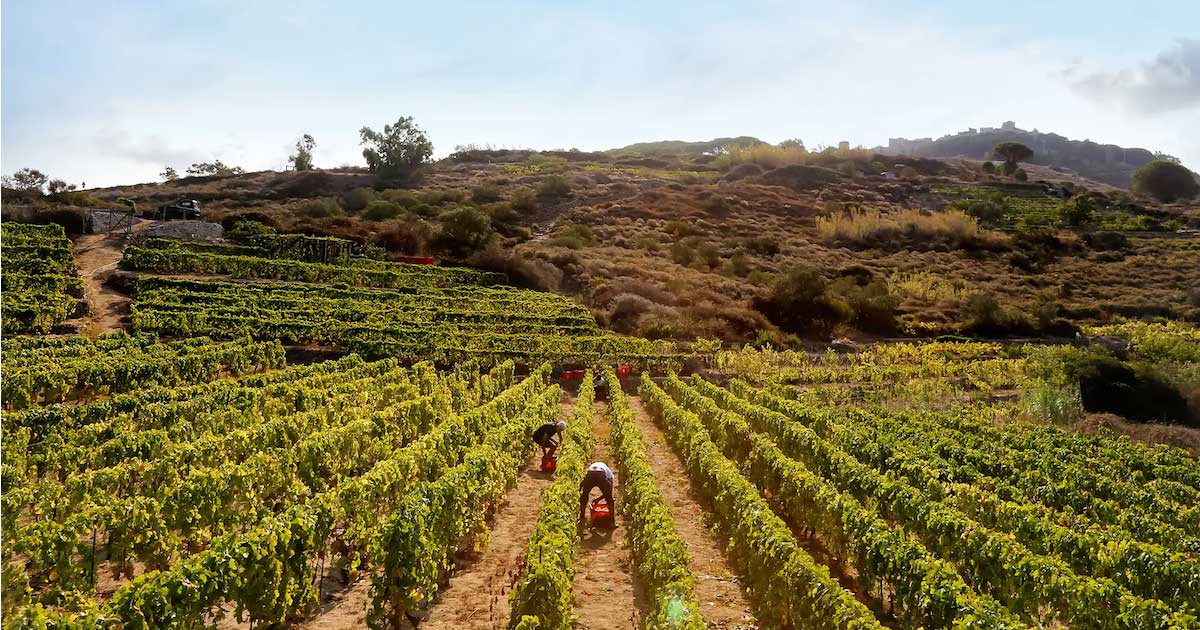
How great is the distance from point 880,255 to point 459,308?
168ft

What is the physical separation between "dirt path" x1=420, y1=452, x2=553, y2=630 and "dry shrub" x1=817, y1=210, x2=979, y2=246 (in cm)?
7041

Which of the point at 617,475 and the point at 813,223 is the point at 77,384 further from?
the point at 813,223

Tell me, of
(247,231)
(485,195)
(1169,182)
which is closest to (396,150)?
(485,195)

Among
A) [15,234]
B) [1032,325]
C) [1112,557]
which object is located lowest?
[1032,325]

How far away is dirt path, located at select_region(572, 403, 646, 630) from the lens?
9.48 meters

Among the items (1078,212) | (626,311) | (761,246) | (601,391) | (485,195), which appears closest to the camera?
(601,391)

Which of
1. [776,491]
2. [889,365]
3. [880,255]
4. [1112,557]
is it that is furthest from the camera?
[880,255]

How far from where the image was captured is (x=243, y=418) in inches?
632

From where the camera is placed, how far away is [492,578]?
1055 centimetres

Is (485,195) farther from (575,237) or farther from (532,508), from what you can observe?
(532,508)

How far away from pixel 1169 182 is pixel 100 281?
144876mm

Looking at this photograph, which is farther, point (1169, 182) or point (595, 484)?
point (1169, 182)

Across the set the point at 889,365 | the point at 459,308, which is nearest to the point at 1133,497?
the point at 889,365

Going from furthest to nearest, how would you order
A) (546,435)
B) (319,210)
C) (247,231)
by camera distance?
(319,210)
(247,231)
(546,435)
